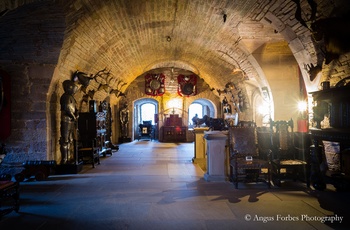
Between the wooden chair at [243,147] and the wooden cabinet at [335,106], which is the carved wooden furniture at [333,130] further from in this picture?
the wooden chair at [243,147]

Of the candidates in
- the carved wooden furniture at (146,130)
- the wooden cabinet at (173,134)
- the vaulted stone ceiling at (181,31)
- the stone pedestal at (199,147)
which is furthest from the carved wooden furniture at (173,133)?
the stone pedestal at (199,147)

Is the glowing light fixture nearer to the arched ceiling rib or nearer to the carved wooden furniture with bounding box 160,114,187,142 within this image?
the arched ceiling rib

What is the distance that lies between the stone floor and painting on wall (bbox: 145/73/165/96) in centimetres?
934

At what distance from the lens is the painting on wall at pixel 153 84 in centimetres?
1400

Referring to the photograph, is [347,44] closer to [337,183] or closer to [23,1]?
[337,183]

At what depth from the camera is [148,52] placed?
10188 mm

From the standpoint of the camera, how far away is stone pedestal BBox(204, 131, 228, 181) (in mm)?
4723

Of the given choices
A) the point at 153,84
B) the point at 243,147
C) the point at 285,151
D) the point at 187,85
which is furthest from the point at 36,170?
the point at 187,85

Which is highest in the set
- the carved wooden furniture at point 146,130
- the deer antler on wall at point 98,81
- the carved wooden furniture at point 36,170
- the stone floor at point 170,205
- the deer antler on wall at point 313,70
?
the deer antler on wall at point 98,81

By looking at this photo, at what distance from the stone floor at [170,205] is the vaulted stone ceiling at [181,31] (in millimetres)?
2530

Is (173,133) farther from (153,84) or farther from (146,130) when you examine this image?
(153,84)

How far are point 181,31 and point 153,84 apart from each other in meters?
6.22

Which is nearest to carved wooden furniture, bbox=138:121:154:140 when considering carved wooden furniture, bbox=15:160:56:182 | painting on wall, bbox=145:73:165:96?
painting on wall, bbox=145:73:165:96

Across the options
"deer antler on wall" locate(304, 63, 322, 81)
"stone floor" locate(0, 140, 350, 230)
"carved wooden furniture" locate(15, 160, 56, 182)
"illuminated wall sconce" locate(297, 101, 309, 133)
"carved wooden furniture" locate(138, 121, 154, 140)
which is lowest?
"stone floor" locate(0, 140, 350, 230)
